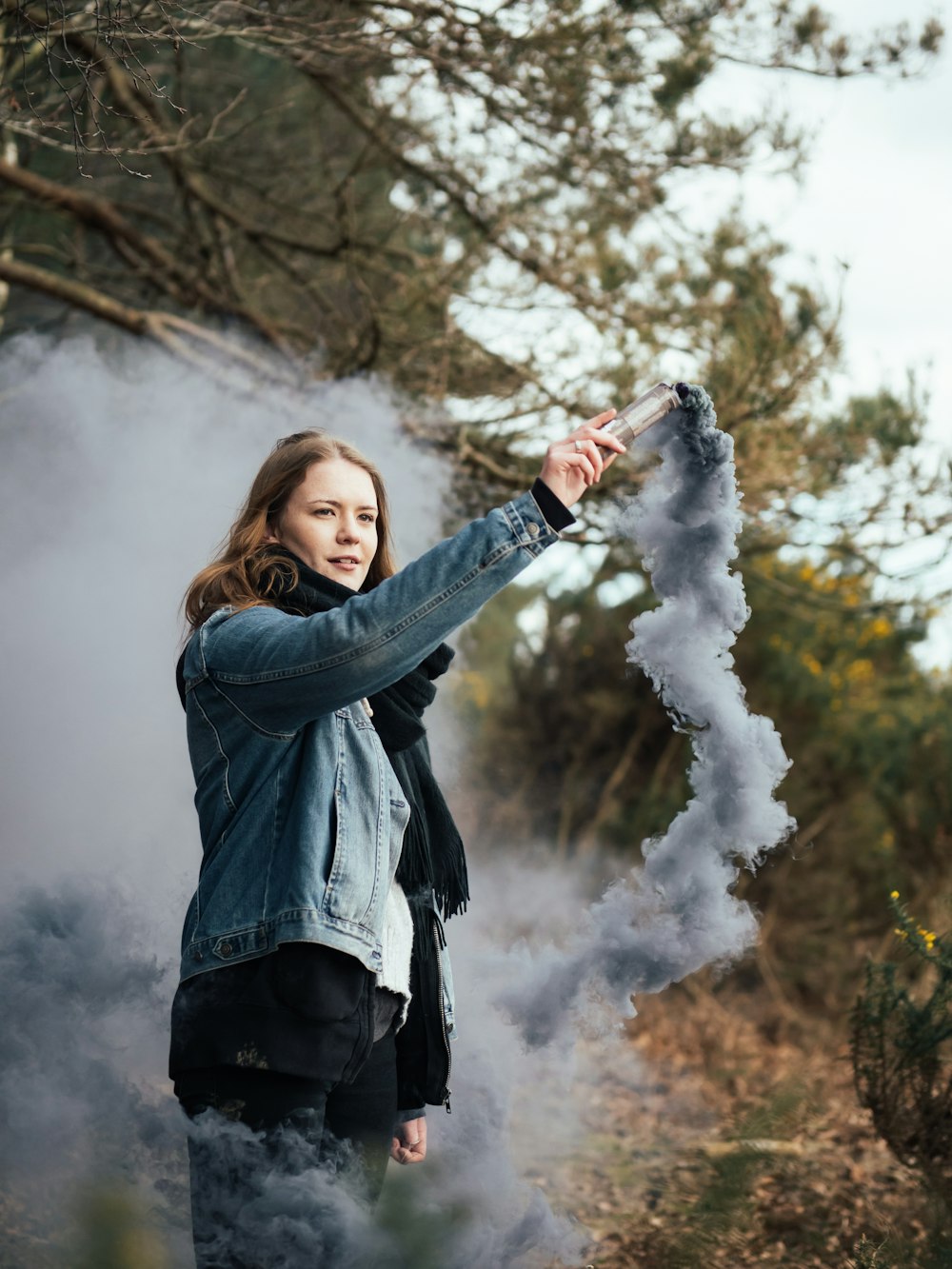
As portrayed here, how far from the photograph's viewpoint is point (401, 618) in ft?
5.88

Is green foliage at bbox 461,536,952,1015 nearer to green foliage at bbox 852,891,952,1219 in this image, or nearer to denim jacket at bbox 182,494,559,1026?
green foliage at bbox 852,891,952,1219

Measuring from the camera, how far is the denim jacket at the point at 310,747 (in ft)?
5.90

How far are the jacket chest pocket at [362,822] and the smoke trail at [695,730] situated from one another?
64 cm

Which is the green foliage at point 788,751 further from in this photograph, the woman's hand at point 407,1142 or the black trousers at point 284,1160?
the black trousers at point 284,1160

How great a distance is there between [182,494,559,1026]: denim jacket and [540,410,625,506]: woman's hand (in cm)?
5

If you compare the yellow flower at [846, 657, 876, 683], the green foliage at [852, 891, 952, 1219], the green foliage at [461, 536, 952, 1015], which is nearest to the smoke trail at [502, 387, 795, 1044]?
the green foliage at [852, 891, 952, 1219]

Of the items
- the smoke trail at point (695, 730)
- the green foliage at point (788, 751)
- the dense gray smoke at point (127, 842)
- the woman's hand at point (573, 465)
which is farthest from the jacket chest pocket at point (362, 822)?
the green foliage at point (788, 751)

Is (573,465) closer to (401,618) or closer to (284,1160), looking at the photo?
(401,618)

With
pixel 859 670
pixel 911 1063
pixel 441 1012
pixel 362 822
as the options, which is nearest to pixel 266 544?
pixel 362 822

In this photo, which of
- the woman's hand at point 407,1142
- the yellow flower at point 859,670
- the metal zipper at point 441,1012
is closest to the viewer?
the metal zipper at point 441,1012

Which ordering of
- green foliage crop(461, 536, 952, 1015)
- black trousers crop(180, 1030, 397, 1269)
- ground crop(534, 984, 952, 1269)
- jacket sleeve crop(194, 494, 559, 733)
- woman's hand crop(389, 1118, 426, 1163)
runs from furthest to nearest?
green foliage crop(461, 536, 952, 1015) < ground crop(534, 984, 952, 1269) < woman's hand crop(389, 1118, 426, 1163) < black trousers crop(180, 1030, 397, 1269) < jacket sleeve crop(194, 494, 559, 733)

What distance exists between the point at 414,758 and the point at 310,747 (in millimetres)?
418

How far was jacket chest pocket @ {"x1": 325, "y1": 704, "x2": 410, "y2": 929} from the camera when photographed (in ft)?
6.31

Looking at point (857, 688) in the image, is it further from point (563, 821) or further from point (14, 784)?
point (14, 784)
